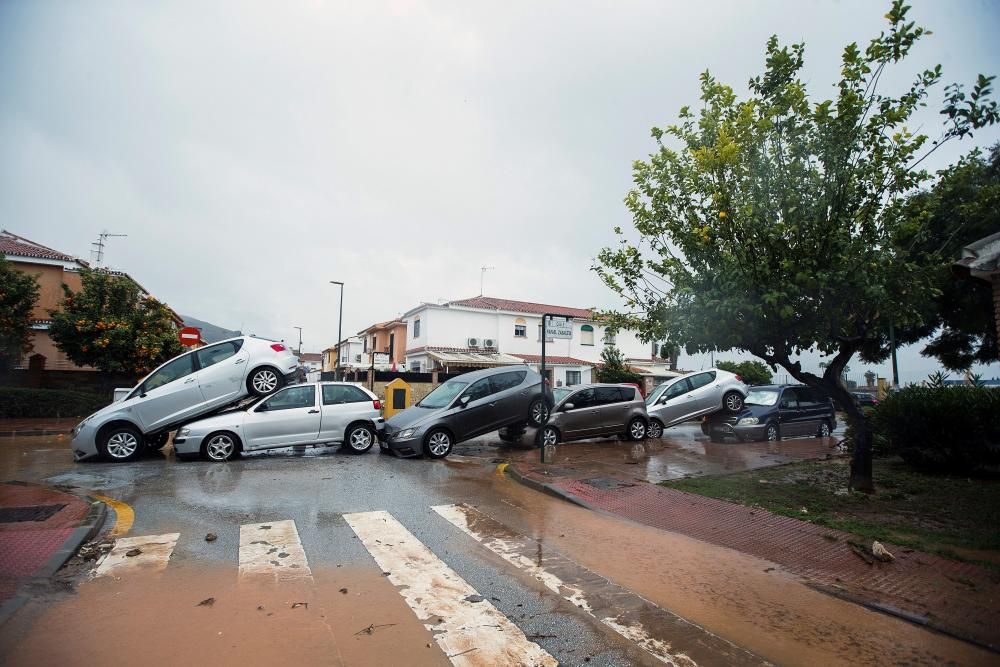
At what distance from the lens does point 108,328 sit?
19.2m

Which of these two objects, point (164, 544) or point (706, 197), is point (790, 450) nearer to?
point (706, 197)

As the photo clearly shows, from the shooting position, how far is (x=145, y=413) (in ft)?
34.3

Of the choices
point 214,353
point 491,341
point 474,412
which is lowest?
point 474,412

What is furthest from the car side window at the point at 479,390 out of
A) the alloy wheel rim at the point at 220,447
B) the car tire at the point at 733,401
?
the car tire at the point at 733,401

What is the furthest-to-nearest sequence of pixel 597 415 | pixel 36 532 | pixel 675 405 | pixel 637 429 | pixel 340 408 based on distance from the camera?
pixel 675 405 < pixel 637 429 < pixel 597 415 < pixel 340 408 < pixel 36 532

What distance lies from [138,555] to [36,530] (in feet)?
4.88

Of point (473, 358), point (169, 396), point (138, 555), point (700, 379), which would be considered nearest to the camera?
point (138, 555)

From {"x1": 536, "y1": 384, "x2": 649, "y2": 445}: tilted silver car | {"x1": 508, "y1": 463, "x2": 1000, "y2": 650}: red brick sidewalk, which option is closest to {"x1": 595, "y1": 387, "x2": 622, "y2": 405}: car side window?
{"x1": 536, "y1": 384, "x2": 649, "y2": 445}: tilted silver car

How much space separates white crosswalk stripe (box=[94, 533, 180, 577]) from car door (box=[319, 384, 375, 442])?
5601 mm

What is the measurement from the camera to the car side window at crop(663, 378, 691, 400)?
15076 mm

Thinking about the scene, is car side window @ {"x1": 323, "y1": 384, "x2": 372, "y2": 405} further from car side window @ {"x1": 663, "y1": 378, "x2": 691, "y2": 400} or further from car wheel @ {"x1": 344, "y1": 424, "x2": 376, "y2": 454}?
car side window @ {"x1": 663, "y1": 378, "x2": 691, "y2": 400}

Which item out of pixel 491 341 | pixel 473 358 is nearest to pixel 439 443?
pixel 473 358

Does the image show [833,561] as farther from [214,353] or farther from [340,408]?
[214,353]

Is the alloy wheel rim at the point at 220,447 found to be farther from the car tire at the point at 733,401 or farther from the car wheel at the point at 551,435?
the car tire at the point at 733,401
